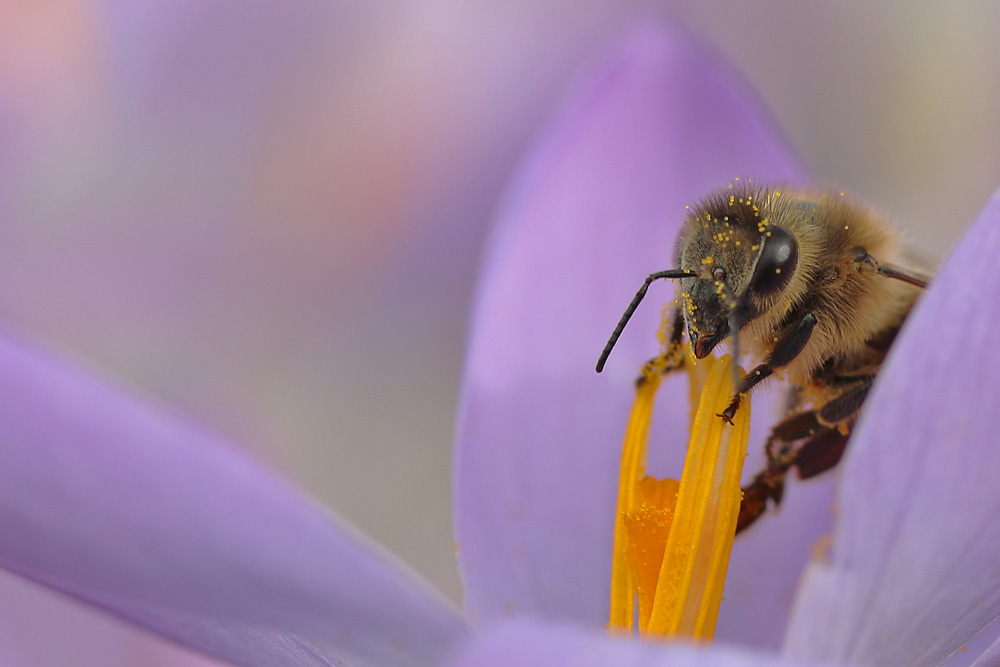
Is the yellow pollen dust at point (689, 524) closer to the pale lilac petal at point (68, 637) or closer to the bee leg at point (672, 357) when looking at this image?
the bee leg at point (672, 357)

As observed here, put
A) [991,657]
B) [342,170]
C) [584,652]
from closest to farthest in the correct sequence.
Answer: [584,652], [991,657], [342,170]

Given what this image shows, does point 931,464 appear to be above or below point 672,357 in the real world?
below

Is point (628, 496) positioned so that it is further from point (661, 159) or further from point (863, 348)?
point (661, 159)

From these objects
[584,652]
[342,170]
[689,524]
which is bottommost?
[584,652]

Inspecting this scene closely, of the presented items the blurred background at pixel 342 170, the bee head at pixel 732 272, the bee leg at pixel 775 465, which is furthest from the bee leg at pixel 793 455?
the blurred background at pixel 342 170

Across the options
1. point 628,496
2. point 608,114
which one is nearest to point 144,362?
point 608,114

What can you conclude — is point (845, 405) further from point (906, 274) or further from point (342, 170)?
point (342, 170)

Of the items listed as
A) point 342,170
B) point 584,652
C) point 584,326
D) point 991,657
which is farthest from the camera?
point 342,170

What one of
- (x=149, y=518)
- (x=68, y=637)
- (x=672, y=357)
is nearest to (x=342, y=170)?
(x=68, y=637)
